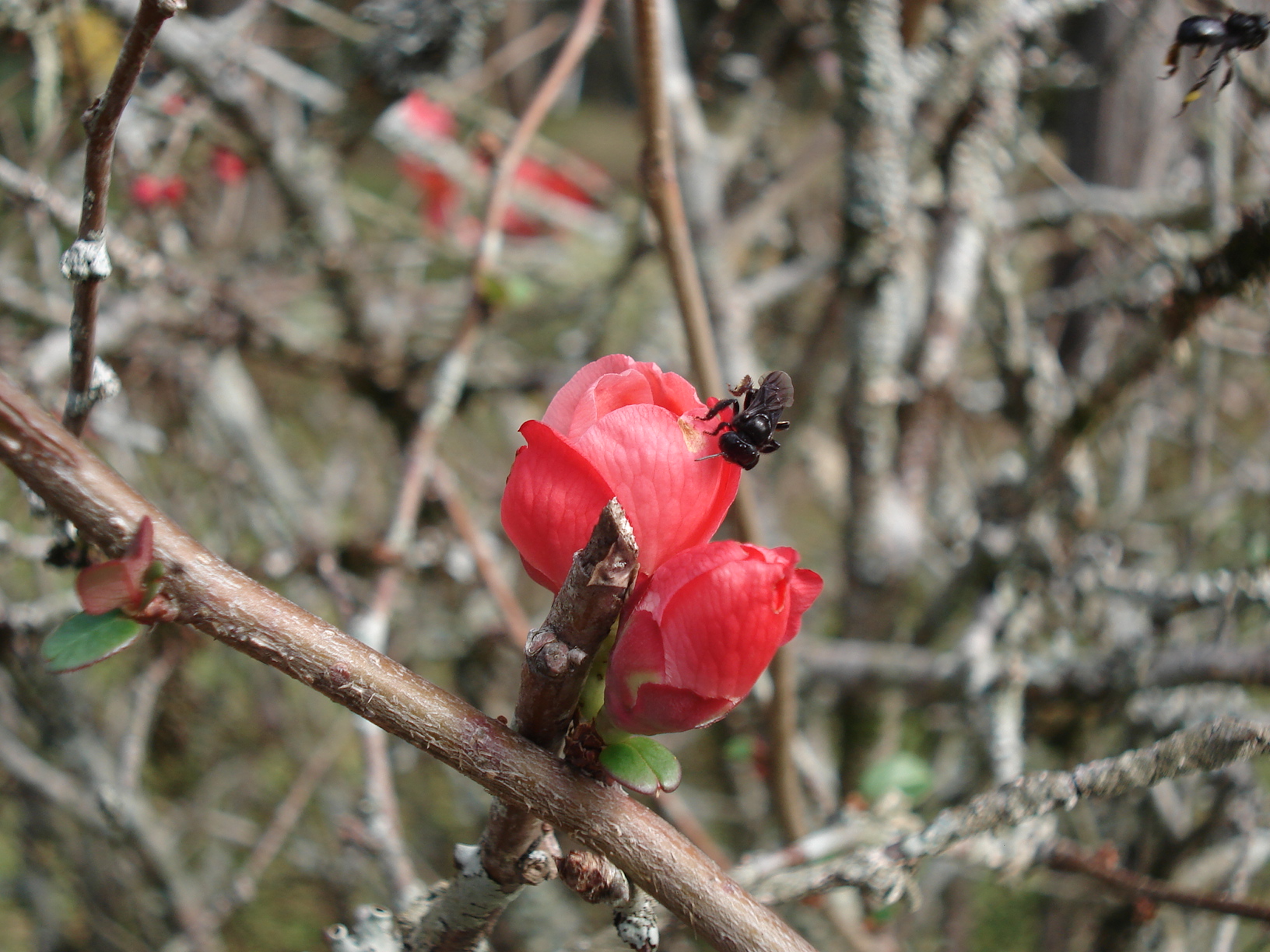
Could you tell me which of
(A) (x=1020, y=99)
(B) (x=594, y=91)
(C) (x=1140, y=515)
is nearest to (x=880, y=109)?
(A) (x=1020, y=99)

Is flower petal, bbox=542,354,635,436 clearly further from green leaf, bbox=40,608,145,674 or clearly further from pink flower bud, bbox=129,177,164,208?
pink flower bud, bbox=129,177,164,208

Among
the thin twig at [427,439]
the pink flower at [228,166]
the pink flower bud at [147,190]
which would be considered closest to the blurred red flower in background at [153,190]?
the pink flower bud at [147,190]

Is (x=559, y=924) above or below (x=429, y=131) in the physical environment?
below

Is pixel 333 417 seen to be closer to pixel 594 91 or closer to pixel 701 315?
pixel 701 315

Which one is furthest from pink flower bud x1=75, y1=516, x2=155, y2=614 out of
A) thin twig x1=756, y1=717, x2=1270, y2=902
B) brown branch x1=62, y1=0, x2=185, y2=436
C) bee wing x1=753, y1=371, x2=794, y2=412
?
thin twig x1=756, y1=717, x2=1270, y2=902

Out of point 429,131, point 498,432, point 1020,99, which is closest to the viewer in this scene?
point 1020,99

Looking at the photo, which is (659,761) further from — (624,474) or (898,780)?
(898,780)
